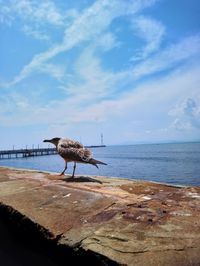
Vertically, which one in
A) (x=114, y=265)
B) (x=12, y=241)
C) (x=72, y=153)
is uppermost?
(x=72, y=153)

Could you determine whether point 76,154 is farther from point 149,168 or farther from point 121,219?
point 149,168

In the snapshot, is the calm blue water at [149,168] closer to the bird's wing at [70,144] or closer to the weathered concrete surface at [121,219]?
the bird's wing at [70,144]

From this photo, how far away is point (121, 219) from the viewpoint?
3014 millimetres

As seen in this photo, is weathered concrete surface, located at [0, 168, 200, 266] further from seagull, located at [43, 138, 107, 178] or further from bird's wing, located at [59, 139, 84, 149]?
bird's wing, located at [59, 139, 84, 149]

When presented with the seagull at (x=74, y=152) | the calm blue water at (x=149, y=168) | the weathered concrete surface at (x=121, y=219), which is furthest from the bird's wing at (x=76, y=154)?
the calm blue water at (x=149, y=168)

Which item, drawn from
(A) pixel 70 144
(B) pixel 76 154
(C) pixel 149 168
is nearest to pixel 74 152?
(B) pixel 76 154

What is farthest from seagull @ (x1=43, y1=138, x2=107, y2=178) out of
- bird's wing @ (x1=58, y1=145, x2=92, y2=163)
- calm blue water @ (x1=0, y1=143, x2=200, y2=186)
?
calm blue water @ (x1=0, y1=143, x2=200, y2=186)

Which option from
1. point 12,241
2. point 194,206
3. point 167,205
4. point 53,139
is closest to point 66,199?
point 12,241

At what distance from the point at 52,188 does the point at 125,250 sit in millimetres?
2437

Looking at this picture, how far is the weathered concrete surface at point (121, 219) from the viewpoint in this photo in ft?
7.59

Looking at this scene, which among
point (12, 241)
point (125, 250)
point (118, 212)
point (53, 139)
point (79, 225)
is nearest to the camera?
point (125, 250)

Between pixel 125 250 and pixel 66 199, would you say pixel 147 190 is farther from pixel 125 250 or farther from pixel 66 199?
pixel 125 250

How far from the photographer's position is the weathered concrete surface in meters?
2.31

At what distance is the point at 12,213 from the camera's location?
3715 millimetres
